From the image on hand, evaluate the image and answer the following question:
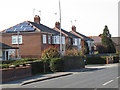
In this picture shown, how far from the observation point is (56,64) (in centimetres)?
2764

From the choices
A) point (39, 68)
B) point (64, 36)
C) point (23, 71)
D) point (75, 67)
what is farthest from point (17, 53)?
point (23, 71)

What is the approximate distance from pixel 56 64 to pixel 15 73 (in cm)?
870

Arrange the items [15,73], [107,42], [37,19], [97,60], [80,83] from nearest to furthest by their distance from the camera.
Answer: [80,83]
[15,73]
[97,60]
[37,19]
[107,42]

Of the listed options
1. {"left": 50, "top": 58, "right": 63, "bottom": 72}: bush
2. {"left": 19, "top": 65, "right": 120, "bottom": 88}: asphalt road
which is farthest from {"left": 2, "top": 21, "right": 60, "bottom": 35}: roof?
{"left": 19, "top": 65, "right": 120, "bottom": 88}: asphalt road

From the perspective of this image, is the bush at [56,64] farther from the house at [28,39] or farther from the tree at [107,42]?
the tree at [107,42]

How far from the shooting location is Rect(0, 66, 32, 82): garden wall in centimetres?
1829

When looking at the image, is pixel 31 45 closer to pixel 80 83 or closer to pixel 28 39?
pixel 28 39

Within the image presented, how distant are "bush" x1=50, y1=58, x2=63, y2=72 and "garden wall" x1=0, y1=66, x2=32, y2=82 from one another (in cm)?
528

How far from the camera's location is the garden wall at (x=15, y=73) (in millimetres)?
18292

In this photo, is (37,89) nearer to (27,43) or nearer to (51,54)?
(51,54)

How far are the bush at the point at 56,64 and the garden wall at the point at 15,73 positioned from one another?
5.28 metres

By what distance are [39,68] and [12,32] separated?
74.4 feet

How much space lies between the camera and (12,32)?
45.9 meters

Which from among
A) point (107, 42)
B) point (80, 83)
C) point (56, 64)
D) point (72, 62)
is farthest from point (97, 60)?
point (80, 83)
